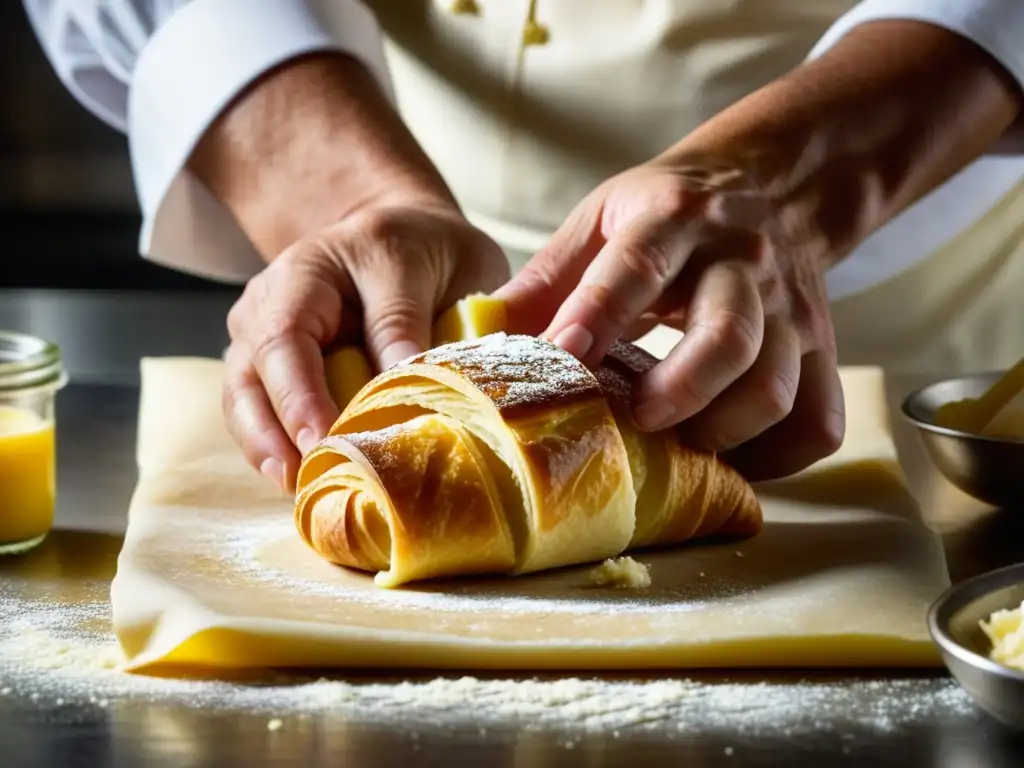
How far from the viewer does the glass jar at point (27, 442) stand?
1346 mm

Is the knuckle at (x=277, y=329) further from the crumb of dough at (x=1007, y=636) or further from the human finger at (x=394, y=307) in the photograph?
the crumb of dough at (x=1007, y=636)

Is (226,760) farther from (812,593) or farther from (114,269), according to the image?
(114,269)

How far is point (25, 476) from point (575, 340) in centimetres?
53

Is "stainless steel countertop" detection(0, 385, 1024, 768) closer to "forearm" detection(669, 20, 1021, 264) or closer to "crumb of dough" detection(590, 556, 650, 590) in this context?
"crumb of dough" detection(590, 556, 650, 590)

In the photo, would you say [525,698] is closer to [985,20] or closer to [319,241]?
[319,241]

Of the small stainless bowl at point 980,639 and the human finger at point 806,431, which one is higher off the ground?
the small stainless bowl at point 980,639

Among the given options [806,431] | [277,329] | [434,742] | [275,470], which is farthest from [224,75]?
[434,742]

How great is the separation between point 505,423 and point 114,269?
182 cm

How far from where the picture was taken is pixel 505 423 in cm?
120

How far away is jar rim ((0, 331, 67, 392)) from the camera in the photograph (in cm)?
138

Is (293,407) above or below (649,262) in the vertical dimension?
below

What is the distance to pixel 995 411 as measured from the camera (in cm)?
142

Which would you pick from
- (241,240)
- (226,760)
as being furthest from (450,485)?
(241,240)

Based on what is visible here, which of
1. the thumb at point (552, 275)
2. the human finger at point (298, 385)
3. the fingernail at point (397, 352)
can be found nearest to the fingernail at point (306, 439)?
the human finger at point (298, 385)
